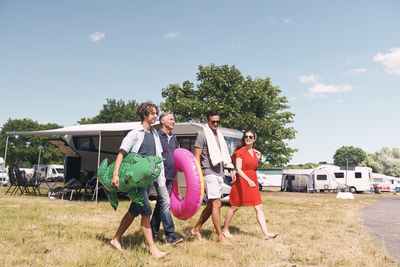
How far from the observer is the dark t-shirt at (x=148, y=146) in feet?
12.2

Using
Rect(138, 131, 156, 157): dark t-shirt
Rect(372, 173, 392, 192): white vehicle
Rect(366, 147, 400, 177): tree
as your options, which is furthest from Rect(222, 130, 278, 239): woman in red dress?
Rect(366, 147, 400, 177): tree

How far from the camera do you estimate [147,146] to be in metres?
3.75

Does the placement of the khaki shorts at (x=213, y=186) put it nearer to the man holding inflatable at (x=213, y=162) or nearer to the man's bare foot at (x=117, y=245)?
the man holding inflatable at (x=213, y=162)

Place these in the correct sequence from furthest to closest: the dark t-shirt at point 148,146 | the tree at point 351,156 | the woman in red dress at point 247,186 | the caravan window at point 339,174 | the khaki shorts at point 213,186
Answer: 1. the tree at point 351,156
2. the caravan window at point 339,174
3. the woman in red dress at point 247,186
4. the khaki shorts at point 213,186
5. the dark t-shirt at point 148,146

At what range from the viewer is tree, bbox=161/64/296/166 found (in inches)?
847

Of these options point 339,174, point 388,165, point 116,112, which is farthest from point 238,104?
point 388,165

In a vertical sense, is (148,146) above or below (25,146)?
below

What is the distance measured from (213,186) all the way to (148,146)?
113cm

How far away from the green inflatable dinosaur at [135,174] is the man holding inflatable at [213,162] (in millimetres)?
1070

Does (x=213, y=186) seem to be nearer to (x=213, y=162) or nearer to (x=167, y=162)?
(x=213, y=162)

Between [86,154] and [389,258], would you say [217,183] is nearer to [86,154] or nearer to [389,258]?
[389,258]

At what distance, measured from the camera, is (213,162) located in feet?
14.3

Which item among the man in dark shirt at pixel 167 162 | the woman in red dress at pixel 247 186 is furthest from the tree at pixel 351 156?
the man in dark shirt at pixel 167 162

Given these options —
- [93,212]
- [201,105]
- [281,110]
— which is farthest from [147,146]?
[281,110]
